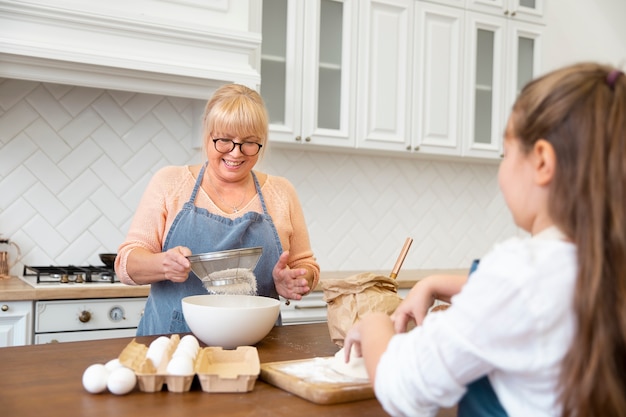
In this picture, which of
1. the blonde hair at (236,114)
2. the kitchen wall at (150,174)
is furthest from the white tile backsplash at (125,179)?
the blonde hair at (236,114)

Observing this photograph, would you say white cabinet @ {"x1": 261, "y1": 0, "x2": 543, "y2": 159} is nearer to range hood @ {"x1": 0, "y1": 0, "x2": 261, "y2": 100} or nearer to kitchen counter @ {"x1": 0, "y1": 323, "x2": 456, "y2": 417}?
range hood @ {"x1": 0, "y1": 0, "x2": 261, "y2": 100}

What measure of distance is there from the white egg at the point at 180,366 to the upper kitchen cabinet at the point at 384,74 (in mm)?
2268

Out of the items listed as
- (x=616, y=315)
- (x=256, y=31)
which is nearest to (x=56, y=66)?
(x=256, y=31)

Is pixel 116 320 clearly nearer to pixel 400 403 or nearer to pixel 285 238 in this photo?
pixel 285 238

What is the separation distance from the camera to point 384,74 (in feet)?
10.8

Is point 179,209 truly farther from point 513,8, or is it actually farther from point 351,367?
point 513,8

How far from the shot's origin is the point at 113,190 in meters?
3.04

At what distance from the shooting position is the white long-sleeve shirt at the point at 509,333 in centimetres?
74

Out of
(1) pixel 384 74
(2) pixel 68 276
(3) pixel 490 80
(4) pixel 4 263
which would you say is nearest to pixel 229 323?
(2) pixel 68 276

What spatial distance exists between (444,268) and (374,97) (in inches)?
46.6

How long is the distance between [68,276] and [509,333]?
2.25 meters

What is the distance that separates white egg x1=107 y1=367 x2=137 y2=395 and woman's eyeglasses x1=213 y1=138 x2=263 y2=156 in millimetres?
912

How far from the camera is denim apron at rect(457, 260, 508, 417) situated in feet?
2.88

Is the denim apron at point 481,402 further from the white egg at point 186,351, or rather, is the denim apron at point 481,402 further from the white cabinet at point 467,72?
the white cabinet at point 467,72
